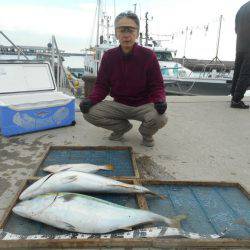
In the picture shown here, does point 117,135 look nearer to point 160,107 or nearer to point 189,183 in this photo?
point 160,107

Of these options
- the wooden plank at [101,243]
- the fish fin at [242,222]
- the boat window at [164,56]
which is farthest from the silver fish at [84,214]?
the boat window at [164,56]

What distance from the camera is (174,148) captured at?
4297 millimetres

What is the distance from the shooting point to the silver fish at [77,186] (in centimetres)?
260

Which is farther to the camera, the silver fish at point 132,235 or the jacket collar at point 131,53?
the jacket collar at point 131,53

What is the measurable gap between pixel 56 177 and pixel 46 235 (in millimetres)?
592

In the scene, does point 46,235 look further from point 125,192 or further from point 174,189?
point 174,189

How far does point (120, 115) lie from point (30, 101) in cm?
137

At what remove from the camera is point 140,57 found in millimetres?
3977

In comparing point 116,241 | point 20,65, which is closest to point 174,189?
point 116,241

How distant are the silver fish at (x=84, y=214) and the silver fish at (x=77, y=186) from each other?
8.3 inches

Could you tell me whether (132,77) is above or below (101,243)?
above

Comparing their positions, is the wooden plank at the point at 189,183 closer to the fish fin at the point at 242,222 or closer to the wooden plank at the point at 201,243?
the fish fin at the point at 242,222

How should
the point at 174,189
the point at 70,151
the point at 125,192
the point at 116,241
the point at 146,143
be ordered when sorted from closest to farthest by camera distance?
the point at 116,241 < the point at 125,192 < the point at 174,189 < the point at 70,151 < the point at 146,143

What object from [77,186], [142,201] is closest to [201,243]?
[142,201]
